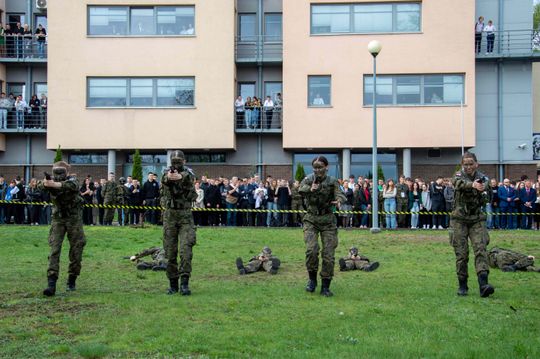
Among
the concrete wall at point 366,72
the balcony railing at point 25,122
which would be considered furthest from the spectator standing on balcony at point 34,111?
the concrete wall at point 366,72

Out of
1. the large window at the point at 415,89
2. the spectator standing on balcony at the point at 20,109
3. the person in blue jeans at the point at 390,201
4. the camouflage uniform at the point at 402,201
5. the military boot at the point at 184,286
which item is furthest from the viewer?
the spectator standing on balcony at the point at 20,109

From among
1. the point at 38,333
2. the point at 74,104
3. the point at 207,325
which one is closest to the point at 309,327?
the point at 207,325

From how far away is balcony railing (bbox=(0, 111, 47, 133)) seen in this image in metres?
34.9

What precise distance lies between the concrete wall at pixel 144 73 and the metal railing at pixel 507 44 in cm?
1222

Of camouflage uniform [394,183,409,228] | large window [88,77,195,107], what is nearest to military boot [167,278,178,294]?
camouflage uniform [394,183,409,228]

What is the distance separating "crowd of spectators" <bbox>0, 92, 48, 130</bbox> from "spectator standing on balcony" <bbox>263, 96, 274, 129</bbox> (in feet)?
35.9

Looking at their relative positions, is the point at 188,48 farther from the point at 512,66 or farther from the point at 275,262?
the point at 275,262

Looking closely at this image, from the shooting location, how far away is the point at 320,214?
11.6 meters

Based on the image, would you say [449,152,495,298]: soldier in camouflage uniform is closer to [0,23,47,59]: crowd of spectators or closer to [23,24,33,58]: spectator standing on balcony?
[0,23,47,59]: crowd of spectators

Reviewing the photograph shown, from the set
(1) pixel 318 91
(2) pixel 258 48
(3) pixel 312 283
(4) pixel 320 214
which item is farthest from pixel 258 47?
(3) pixel 312 283

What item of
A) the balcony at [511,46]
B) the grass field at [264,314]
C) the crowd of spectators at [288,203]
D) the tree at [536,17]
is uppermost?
the tree at [536,17]

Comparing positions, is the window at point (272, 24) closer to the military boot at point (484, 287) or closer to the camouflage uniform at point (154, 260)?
the camouflage uniform at point (154, 260)

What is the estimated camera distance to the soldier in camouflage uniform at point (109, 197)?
87.8 ft

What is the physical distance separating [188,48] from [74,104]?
20.3ft
